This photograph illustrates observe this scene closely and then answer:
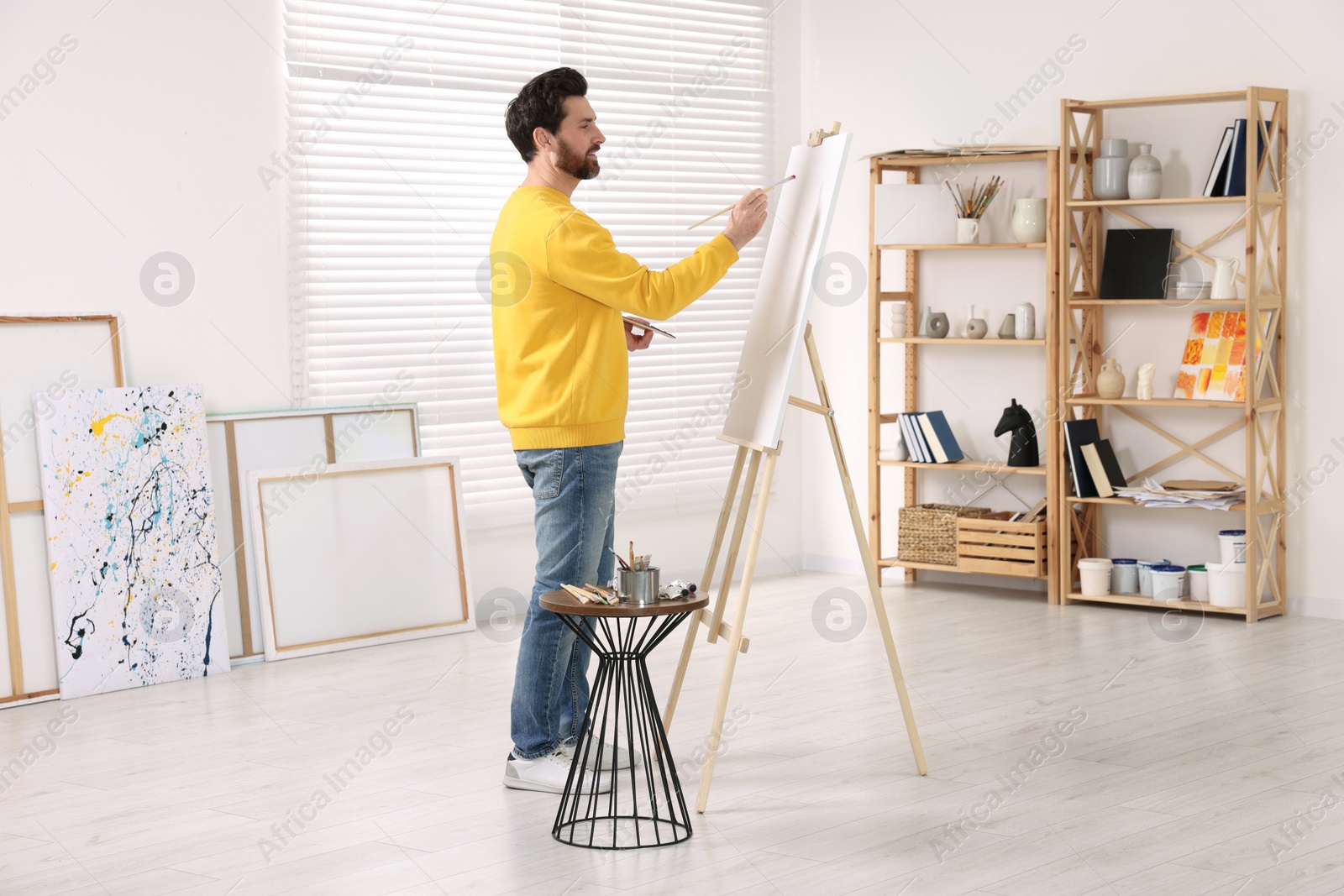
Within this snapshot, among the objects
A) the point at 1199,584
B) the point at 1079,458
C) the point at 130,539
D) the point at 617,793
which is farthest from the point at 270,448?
the point at 1199,584

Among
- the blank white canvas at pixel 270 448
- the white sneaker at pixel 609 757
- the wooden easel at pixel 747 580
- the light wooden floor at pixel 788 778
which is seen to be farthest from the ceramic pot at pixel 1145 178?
the white sneaker at pixel 609 757

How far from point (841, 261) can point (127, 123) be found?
3173mm

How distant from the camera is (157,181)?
4871mm

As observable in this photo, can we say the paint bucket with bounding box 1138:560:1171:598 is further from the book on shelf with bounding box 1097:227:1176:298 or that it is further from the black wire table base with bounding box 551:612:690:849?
the black wire table base with bounding box 551:612:690:849

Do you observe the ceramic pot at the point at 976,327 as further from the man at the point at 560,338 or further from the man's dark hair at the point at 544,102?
the man's dark hair at the point at 544,102

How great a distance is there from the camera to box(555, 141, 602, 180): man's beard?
10.9 ft

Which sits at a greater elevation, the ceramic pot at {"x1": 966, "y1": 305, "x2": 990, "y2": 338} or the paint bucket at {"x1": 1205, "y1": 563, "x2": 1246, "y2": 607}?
the ceramic pot at {"x1": 966, "y1": 305, "x2": 990, "y2": 338}

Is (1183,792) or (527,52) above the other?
(527,52)

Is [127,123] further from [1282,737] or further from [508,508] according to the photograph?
[1282,737]

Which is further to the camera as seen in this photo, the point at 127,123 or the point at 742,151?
the point at 742,151

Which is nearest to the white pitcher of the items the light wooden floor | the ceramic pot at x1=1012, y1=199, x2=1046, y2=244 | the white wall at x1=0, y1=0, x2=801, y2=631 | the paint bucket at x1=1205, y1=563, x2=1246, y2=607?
the ceramic pot at x1=1012, y1=199, x2=1046, y2=244

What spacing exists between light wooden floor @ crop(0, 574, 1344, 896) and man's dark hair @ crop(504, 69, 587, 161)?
1.58 metres

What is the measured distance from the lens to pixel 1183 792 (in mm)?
3293

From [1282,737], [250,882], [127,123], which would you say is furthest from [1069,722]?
[127,123]
